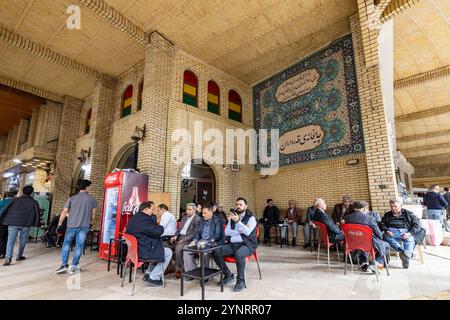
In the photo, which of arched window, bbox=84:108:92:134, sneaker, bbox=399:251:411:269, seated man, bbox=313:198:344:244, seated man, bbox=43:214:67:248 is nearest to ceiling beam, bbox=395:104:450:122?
sneaker, bbox=399:251:411:269

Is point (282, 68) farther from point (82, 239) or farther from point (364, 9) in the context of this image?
point (82, 239)

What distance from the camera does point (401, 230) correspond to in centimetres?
464

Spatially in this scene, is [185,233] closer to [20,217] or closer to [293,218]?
[20,217]

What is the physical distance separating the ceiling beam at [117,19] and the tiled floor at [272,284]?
18.9 feet

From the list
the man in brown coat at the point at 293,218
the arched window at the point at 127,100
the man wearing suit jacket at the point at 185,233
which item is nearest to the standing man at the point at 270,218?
the man in brown coat at the point at 293,218

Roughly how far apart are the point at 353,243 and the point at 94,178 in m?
7.90

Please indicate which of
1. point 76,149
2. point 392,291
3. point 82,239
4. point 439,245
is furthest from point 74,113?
point 439,245

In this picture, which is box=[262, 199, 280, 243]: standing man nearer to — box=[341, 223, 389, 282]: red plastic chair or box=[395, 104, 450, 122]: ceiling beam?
Result: box=[341, 223, 389, 282]: red plastic chair

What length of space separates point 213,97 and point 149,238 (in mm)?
6124

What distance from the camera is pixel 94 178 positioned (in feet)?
27.7

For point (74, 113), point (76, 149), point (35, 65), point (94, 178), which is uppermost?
point (35, 65)

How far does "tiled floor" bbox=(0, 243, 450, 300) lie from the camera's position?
3.25 m

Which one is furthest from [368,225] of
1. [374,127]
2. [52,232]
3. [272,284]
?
[52,232]

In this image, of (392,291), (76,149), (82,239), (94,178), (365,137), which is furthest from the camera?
(76,149)
